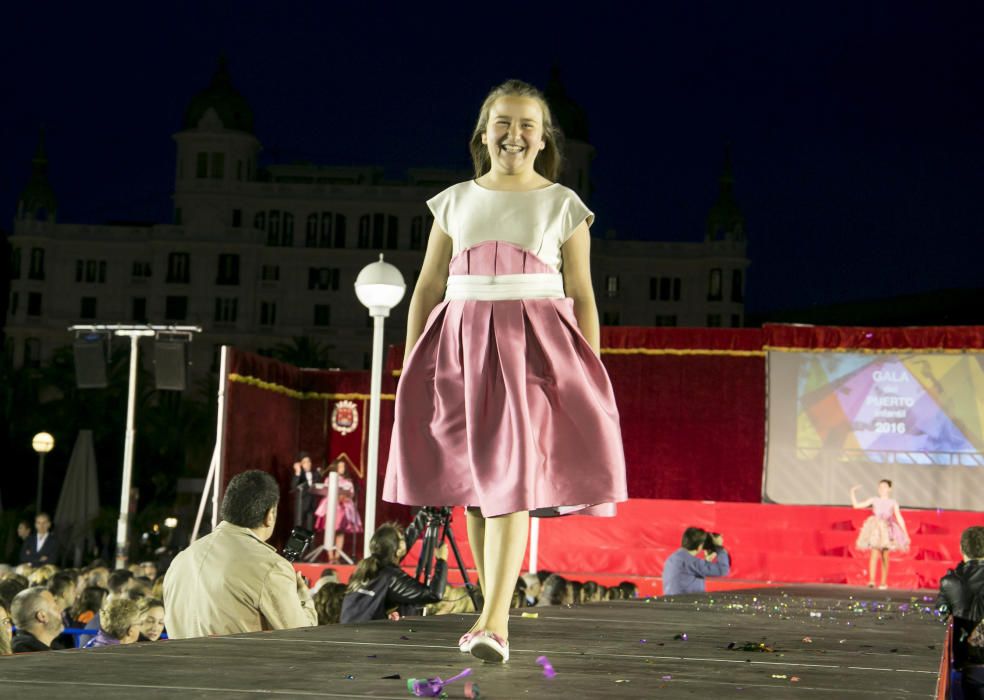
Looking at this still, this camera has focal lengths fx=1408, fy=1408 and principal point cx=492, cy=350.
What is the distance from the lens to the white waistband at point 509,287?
325cm

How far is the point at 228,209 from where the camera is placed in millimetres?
58062

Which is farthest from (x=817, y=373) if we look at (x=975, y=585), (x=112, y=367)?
(x=112, y=367)

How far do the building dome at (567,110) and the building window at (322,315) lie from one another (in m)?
12.3

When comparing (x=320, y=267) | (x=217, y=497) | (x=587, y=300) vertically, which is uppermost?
(x=320, y=267)

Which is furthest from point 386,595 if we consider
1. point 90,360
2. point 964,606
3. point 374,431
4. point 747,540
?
point 90,360

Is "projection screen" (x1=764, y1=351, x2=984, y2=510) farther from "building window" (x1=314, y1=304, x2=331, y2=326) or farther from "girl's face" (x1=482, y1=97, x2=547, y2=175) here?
"building window" (x1=314, y1=304, x2=331, y2=326)

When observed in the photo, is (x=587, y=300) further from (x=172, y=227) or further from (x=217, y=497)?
(x=172, y=227)

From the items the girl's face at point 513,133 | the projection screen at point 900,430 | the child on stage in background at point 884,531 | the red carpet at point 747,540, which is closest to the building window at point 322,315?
the red carpet at point 747,540

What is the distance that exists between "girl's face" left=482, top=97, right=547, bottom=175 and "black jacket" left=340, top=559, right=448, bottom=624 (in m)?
2.48

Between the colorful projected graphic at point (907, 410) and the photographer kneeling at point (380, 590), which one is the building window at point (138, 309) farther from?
the photographer kneeling at point (380, 590)

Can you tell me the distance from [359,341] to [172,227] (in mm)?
9067

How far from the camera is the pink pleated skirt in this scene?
3.09 meters

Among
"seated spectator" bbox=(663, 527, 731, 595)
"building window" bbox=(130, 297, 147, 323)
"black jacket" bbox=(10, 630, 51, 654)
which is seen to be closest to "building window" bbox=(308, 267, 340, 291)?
"building window" bbox=(130, 297, 147, 323)

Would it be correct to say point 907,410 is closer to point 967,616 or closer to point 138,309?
point 967,616
